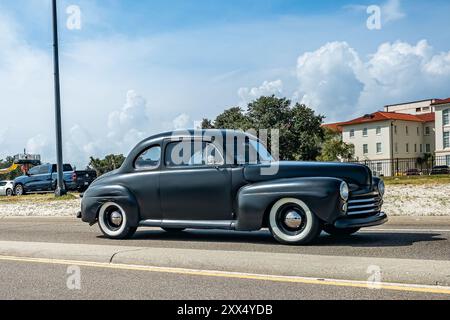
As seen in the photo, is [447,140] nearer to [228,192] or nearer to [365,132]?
[365,132]

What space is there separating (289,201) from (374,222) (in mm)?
1333

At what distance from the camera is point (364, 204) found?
8188 mm

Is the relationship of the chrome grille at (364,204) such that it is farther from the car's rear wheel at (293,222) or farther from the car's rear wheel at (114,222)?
the car's rear wheel at (114,222)

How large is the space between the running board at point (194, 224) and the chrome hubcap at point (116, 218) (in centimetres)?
48

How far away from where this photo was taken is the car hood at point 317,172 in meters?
8.20

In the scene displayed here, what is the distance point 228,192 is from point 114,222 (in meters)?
2.47

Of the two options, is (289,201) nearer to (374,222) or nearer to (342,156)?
(374,222)

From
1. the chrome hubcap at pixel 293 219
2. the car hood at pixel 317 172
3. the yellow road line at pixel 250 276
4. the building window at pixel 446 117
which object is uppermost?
the building window at pixel 446 117

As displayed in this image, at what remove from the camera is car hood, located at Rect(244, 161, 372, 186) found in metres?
8.20

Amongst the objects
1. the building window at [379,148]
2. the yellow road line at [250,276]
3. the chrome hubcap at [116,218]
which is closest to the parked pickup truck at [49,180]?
the chrome hubcap at [116,218]

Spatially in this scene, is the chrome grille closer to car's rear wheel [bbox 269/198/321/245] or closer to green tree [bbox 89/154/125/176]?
car's rear wheel [bbox 269/198/321/245]

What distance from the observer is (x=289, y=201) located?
313 inches

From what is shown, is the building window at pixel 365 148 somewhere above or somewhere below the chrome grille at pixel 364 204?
above
